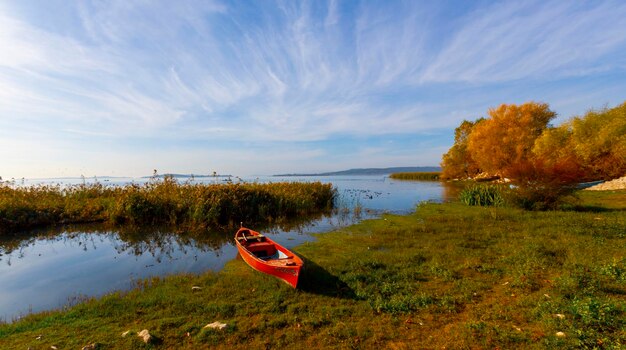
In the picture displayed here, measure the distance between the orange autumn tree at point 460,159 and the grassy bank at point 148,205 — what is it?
62.6m

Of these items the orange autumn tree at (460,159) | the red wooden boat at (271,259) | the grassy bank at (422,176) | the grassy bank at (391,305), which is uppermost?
the orange autumn tree at (460,159)

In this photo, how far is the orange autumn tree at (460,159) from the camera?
73688mm

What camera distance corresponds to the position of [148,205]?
21.1 meters

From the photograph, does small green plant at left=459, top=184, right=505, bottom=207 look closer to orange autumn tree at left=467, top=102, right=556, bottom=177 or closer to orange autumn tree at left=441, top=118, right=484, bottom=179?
orange autumn tree at left=467, top=102, right=556, bottom=177

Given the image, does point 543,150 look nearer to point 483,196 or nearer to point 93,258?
point 483,196

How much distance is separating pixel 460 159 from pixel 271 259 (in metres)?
74.3

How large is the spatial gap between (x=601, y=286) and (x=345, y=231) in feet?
40.4

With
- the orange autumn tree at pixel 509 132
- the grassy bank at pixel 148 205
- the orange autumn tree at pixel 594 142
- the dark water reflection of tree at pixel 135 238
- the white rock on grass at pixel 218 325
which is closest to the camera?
the white rock on grass at pixel 218 325

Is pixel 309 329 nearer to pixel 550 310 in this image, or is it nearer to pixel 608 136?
pixel 550 310

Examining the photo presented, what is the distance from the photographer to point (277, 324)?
22.4ft

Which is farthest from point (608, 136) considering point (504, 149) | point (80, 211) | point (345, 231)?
point (80, 211)

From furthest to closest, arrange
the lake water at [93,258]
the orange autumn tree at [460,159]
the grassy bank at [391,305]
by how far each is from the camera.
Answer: the orange autumn tree at [460,159], the lake water at [93,258], the grassy bank at [391,305]

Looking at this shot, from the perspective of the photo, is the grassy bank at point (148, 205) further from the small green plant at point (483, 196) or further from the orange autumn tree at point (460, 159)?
the orange autumn tree at point (460, 159)

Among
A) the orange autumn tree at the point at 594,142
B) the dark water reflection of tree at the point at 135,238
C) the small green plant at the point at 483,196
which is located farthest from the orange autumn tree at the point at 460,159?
the dark water reflection of tree at the point at 135,238
